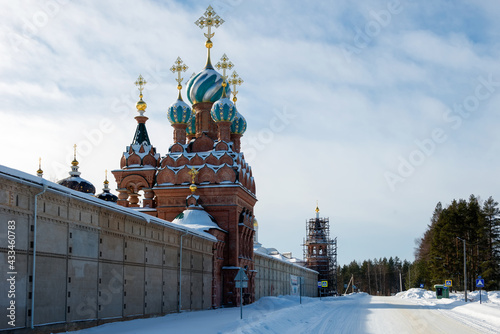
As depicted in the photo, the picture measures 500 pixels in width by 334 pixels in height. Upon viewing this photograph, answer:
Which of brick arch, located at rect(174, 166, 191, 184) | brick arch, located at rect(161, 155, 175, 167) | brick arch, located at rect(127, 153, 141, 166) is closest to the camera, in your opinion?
brick arch, located at rect(174, 166, 191, 184)

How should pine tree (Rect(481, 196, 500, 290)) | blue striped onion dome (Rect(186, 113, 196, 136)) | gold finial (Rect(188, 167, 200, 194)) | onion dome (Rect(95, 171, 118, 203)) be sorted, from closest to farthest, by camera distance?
gold finial (Rect(188, 167, 200, 194)) < onion dome (Rect(95, 171, 118, 203)) < blue striped onion dome (Rect(186, 113, 196, 136)) < pine tree (Rect(481, 196, 500, 290))

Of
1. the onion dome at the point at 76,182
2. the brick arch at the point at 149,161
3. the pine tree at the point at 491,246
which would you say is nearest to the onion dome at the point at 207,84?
the brick arch at the point at 149,161

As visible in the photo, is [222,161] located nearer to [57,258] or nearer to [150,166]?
[150,166]

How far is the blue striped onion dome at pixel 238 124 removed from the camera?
158 ft

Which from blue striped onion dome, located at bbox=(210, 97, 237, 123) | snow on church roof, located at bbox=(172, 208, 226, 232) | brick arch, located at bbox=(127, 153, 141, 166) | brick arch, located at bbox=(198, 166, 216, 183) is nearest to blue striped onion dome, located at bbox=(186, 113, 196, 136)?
brick arch, located at bbox=(127, 153, 141, 166)

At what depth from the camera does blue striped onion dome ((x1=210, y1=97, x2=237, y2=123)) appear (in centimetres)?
4391

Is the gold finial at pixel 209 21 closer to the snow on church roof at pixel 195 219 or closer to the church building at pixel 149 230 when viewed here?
the church building at pixel 149 230

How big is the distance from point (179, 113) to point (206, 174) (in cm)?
702

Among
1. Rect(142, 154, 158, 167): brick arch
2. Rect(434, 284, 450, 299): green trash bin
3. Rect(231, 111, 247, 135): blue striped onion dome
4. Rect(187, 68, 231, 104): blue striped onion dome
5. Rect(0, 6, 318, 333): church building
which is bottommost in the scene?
Rect(434, 284, 450, 299): green trash bin

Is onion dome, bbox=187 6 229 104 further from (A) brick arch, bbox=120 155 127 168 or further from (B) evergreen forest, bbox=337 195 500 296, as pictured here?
(B) evergreen forest, bbox=337 195 500 296

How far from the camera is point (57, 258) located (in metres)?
18.0

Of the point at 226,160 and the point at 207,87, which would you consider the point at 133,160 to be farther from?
the point at 226,160

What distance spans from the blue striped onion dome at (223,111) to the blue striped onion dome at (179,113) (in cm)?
293

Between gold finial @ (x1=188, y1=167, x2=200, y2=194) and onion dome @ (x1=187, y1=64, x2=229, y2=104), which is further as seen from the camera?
onion dome @ (x1=187, y1=64, x2=229, y2=104)
